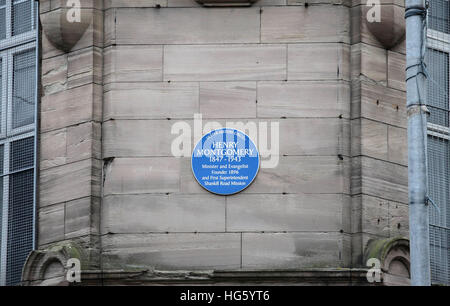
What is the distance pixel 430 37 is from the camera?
769 inches

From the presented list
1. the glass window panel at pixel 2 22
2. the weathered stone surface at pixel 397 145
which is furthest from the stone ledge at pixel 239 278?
the glass window panel at pixel 2 22

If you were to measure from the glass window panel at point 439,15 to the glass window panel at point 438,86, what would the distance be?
16.2 inches

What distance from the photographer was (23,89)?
63.8 feet

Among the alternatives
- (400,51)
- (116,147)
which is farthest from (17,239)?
(400,51)

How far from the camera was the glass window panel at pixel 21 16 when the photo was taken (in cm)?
1969

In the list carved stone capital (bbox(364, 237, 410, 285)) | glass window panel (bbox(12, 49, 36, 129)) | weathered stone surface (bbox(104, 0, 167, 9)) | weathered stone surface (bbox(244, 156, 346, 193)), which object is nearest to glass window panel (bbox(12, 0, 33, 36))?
glass window panel (bbox(12, 49, 36, 129))

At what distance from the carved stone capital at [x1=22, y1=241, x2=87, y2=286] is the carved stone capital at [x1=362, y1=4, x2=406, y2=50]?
5.19m

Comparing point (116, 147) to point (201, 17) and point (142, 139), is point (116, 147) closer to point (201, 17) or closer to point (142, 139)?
point (142, 139)

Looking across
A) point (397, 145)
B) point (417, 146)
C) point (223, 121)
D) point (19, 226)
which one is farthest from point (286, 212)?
point (417, 146)

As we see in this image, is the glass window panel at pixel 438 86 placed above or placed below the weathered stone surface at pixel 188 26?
below

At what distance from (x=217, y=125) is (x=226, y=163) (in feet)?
1.85

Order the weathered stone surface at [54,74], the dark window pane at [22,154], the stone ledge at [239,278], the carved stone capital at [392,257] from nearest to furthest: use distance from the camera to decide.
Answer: the stone ledge at [239,278]
the carved stone capital at [392,257]
the weathered stone surface at [54,74]
the dark window pane at [22,154]

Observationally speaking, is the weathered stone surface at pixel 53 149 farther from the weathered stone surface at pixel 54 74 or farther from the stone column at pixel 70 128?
the weathered stone surface at pixel 54 74

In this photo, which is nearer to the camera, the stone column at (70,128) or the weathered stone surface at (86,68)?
the stone column at (70,128)
